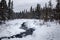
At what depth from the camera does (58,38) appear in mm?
10977

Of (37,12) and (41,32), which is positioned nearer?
(41,32)

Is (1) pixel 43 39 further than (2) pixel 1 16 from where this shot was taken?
No

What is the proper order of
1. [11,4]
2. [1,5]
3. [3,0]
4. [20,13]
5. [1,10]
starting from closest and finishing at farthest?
[1,10] → [1,5] → [3,0] → [11,4] → [20,13]

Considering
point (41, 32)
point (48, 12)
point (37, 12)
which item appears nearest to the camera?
point (41, 32)

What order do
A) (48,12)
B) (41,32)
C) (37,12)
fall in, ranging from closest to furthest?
(41,32) < (48,12) < (37,12)

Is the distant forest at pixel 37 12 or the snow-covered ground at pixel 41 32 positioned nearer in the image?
the snow-covered ground at pixel 41 32

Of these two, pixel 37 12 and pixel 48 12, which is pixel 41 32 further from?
pixel 37 12

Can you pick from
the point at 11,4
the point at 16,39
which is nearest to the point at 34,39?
the point at 16,39

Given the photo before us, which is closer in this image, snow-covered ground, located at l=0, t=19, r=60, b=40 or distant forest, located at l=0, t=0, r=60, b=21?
snow-covered ground, located at l=0, t=19, r=60, b=40

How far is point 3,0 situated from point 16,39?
22.1m

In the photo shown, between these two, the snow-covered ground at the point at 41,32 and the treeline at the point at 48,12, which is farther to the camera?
the treeline at the point at 48,12

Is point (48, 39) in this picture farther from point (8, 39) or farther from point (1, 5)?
point (1, 5)

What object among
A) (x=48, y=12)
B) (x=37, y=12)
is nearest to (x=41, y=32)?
(x=48, y=12)

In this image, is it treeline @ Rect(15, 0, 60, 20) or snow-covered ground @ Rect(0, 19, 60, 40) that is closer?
snow-covered ground @ Rect(0, 19, 60, 40)
